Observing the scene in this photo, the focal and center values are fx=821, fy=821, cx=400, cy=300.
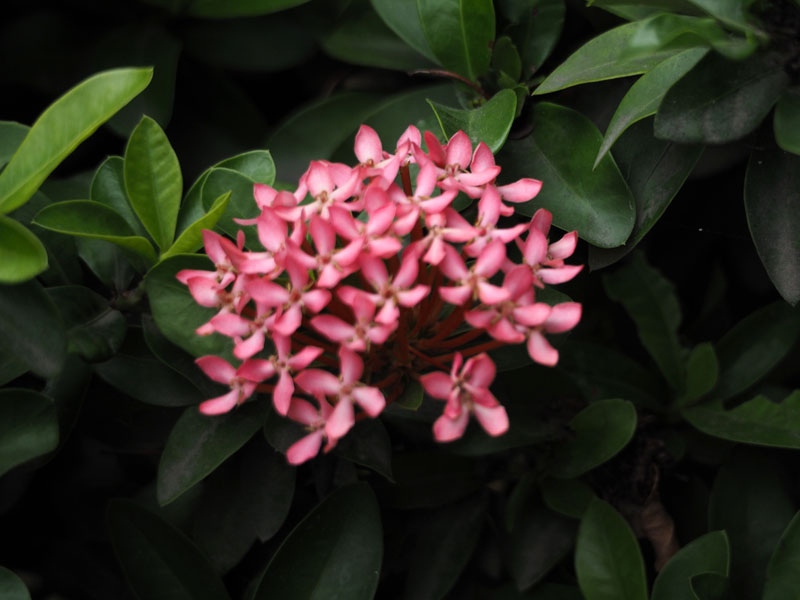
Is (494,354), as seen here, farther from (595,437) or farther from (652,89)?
(652,89)

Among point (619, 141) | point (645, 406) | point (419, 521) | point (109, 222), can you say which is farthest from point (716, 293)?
point (109, 222)

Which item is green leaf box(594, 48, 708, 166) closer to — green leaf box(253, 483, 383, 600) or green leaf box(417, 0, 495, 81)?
green leaf box(417, 0, 495, 81)

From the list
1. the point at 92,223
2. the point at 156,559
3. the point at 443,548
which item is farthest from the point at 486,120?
the point at 156,559

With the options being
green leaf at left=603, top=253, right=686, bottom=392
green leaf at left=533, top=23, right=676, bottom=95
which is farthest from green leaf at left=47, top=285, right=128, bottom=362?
green leaf at left=603, top=253, right=686, bottom=392

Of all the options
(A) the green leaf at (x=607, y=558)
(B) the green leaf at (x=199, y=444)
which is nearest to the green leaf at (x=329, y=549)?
(B) the green leaf at (x=199, y=444)

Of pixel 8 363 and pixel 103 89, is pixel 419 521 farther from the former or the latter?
pixel 103 89

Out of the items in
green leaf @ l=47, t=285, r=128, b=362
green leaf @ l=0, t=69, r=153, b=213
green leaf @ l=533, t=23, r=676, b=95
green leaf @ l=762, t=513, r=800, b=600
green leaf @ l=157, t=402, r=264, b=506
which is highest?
green leaf @ l=0, t=69, r=153, b=213
